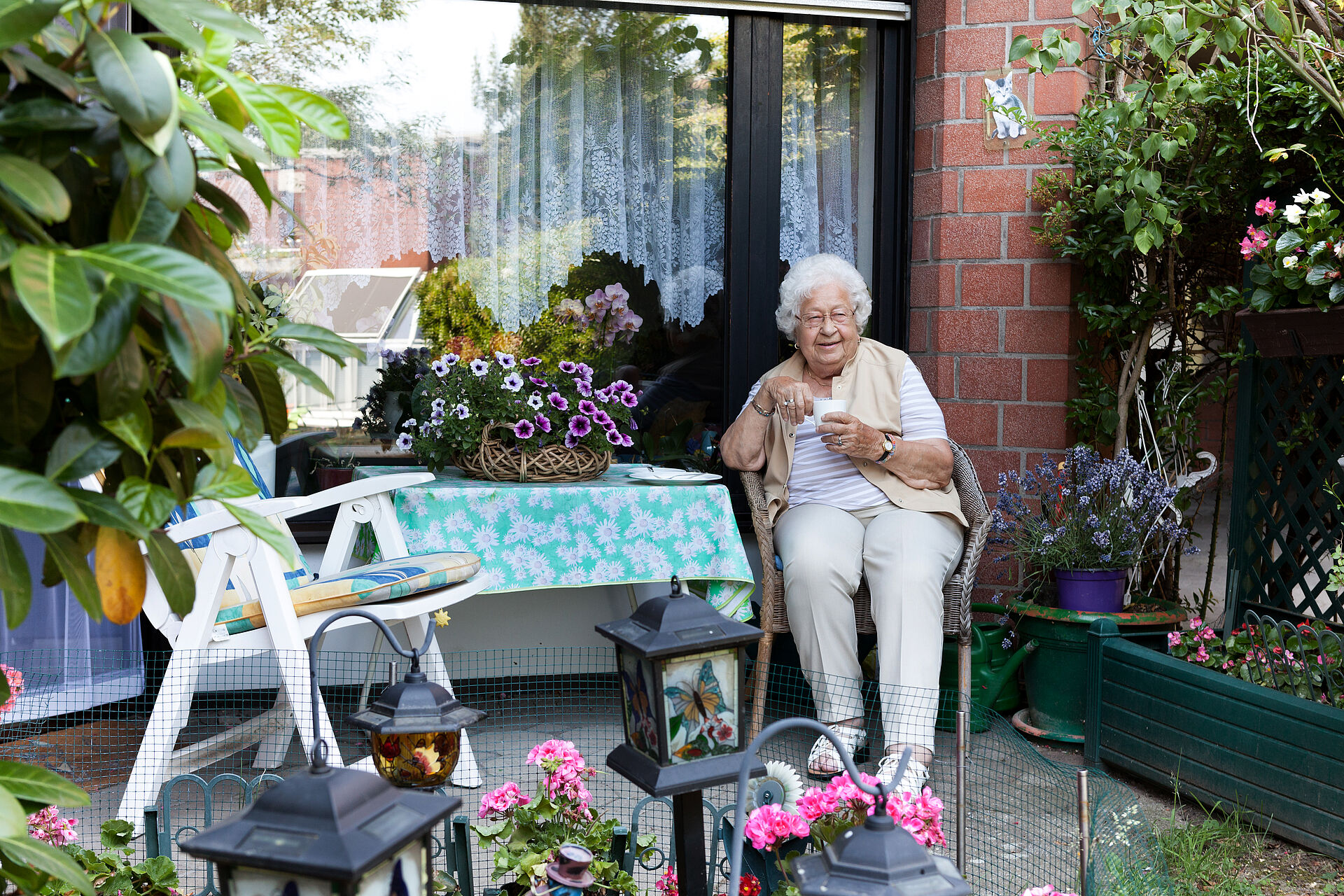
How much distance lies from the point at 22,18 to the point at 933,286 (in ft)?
10.2

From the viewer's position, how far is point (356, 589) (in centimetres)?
247

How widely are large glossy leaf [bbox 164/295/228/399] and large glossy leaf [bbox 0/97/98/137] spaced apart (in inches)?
5.0

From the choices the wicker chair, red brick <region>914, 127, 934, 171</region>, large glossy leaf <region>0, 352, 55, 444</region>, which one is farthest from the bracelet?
large glossy leaf <region>0, 352, 55, 444</region>

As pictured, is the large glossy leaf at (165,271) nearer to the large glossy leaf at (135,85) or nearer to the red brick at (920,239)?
the large glossy leaf at (135,85)

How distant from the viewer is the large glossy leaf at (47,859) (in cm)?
82

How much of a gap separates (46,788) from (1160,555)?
295 centimetres

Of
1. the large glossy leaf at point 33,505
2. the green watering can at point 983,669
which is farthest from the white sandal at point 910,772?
the large glossy leaf at point 33,505

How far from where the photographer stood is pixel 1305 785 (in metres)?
2.23

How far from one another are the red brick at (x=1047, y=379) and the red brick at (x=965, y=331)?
13 cm

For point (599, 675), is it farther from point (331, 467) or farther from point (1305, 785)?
point (1305, 785)

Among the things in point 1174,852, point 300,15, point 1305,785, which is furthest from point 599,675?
point 300,15

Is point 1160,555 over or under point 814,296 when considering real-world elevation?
under

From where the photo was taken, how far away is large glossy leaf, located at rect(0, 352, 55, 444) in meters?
0.77

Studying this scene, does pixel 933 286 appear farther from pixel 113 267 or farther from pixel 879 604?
pixel 113 267
